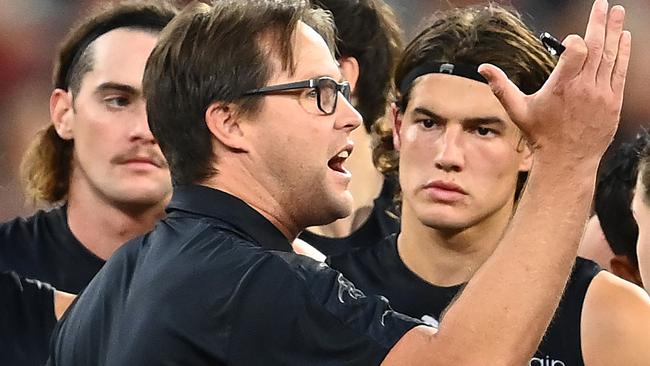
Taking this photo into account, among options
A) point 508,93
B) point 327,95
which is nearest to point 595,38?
point 508,93

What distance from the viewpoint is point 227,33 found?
90.3 inches

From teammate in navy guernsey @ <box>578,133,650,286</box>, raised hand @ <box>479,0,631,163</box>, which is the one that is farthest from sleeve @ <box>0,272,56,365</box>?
teammate in navy guernsey @ <box>578,133,650,286</box>

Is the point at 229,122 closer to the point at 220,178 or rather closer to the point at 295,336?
the point at 220,178

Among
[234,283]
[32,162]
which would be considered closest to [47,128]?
[32,162]

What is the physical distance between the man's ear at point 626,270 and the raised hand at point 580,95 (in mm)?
1837

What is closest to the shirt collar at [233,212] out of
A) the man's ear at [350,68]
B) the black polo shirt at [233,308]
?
the black polo shirt at [233,308]

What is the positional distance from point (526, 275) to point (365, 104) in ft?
7.62

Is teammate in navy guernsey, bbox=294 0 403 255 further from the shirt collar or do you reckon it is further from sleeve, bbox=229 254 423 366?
sleeve, bbox=229 254 423 366

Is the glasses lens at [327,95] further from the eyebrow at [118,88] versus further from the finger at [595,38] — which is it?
the eyebrow at [118,88]

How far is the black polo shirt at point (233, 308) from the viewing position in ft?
6.57

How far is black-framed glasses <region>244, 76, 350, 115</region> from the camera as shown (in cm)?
228

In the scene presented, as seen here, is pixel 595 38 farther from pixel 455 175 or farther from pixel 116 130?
pixel 116 130

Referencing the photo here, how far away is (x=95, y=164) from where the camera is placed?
3.51 meters

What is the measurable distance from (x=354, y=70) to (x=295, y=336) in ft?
7.37
